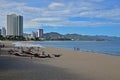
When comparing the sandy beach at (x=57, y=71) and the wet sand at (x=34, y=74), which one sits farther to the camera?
the sandy beach at (x=57, y=71)

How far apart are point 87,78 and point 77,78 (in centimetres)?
57

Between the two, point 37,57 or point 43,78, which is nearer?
point 43,78

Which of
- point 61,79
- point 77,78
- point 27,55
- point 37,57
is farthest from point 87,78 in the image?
point 27,55

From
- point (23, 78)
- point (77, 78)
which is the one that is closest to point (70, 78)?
point (77, 78)

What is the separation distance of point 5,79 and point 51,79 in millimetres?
2368

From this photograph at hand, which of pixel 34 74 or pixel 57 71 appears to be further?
pixel 57 71

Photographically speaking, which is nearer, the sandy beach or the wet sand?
the wet sand

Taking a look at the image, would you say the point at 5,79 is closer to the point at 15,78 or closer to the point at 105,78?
the point at 15,78

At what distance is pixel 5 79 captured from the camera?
14.6 meters

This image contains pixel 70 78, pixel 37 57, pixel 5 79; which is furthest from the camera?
pixel 37 57

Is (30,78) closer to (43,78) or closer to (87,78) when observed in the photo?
(43,78)

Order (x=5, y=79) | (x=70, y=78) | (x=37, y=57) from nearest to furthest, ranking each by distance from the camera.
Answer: (x=5, y=79), (x=70, y=78), (x=37, y=57)

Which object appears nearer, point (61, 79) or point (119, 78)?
point (61, 79)

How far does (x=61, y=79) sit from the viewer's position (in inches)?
591
